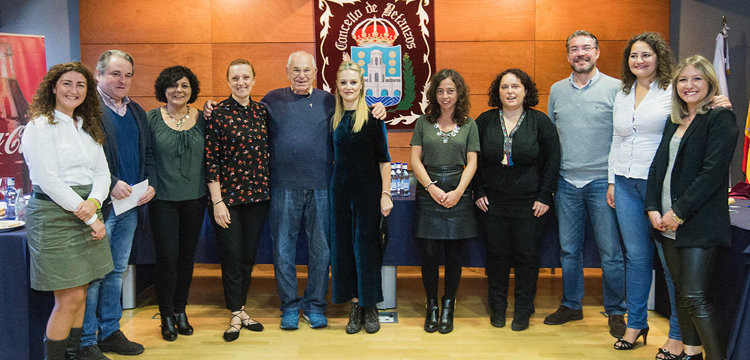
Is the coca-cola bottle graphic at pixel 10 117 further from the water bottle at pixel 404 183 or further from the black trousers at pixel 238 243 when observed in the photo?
the water bottle at pixel 404 183

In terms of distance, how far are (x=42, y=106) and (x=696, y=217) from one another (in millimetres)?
2893

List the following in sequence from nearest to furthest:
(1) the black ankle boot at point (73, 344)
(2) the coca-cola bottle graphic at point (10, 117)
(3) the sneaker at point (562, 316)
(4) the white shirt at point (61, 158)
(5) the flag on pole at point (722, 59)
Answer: (4) the white shirt at point (61, 158)
(1) the black ankle boot at point (73, 344)
(3) the sneaker at point (562, 316)
(5) the flag on pole at point (722, 59)
(2) the coca-cola bottle graphic at point (10, 117)

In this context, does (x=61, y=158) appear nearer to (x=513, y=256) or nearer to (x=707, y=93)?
(x=513, y=256)

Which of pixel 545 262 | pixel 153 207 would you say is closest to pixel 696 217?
pixel 545 262

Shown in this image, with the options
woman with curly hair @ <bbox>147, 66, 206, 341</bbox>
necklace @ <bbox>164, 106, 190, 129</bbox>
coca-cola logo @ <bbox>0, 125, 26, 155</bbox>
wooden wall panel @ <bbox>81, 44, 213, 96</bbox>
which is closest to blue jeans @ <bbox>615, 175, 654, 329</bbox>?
woman with curly hair @ <bbox>147, 66, 206, 341</bbox>

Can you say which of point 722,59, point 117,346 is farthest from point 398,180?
point 722,59

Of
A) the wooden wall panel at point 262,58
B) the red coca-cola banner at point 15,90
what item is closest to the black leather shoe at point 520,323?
the wooden wall panel at point 262,58

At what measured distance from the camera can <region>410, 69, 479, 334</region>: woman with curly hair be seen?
303 cm

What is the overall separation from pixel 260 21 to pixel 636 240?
3813 millimetres

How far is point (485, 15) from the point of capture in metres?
4.96

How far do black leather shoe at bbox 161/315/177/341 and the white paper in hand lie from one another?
0.74 metres

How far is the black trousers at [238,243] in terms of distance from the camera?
3.02 m

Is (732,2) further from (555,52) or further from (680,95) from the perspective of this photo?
(680,95)

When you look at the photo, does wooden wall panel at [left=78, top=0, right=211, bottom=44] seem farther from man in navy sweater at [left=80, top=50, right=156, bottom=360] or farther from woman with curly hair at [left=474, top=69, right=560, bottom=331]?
woman with curly hair at [left=474, top=69, right=560, bottom=331]
